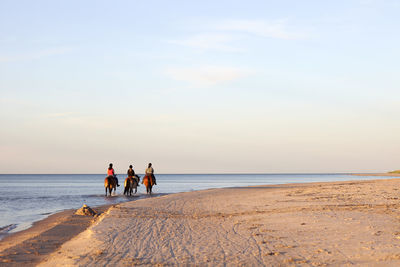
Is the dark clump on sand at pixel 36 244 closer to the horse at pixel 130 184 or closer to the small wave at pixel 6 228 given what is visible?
the small wave at pixel 6 228

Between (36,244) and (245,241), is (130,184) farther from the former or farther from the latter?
(245,241)

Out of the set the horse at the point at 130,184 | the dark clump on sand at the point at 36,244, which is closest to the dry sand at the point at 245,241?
the dark clump on sand at the point at 36,244

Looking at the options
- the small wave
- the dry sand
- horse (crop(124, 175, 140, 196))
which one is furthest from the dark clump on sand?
horse (crop(124, 175, 140, 196))

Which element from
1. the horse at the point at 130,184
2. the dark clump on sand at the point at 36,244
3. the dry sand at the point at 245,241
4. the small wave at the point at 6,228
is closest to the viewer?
the dry sand at the point at 245,241

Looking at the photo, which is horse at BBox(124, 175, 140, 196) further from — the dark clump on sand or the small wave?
the dark clump on sand

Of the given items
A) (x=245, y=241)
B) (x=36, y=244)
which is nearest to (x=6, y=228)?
(x=36, y=244)

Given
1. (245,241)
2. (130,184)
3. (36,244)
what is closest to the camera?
(245,241)

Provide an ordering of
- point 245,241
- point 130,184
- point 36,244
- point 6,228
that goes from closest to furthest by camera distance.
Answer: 1. point 245,241
2. point 36,244
3. point 6,228
4. point 130,184

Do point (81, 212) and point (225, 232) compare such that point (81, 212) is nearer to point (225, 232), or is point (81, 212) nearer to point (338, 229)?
point (225, 232)

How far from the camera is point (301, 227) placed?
10.4m

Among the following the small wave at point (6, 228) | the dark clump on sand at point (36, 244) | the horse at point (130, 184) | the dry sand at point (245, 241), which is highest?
the horse at point (130, 184)

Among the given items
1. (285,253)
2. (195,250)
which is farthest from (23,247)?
(285,253)

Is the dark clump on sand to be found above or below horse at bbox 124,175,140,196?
below

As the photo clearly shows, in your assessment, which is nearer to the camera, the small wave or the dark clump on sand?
the dark clump on sand
